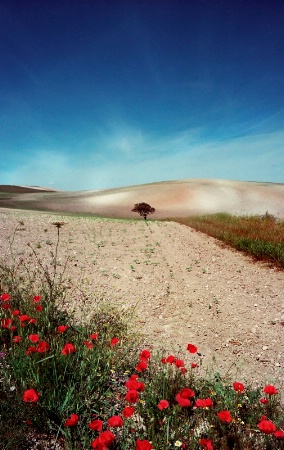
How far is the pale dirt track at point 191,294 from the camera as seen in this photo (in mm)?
4719

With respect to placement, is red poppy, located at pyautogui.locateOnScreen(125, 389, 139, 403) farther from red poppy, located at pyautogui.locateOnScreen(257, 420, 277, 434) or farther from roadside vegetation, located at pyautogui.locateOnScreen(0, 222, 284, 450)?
red poppy, located at pyautogui.locateOnScreen(257, 420, 277, 434)

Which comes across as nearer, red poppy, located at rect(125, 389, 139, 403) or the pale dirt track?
red poppy, located at rect(125, 389, 139, 403)

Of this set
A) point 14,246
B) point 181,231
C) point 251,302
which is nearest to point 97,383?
point 251,302

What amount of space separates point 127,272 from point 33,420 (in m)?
5.73

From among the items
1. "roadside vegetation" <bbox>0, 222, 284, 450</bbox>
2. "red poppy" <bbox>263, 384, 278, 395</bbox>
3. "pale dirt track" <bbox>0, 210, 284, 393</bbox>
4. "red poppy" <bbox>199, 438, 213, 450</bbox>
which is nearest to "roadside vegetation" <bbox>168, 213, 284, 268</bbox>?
"pale dirt track" <bbox>0, 210, 284, 393</bbox>

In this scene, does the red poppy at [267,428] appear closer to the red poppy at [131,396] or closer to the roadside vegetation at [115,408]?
the roadside vegetation at [115,408]

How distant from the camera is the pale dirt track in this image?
4.72 metres

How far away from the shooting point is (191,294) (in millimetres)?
6867

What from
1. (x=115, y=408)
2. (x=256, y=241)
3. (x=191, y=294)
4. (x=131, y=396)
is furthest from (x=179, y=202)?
(x=131, y=396)

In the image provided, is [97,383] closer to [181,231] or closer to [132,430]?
[132,430]

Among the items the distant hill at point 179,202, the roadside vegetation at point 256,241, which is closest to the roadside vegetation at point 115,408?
the roadside vegetation at point 256,241

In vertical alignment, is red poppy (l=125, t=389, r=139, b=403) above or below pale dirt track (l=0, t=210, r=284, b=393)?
above

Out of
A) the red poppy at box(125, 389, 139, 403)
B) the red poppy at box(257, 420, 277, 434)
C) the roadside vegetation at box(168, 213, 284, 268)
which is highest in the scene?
the roadside vegetation at box(168, 213, 284, 268)

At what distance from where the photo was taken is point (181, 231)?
1589cm
